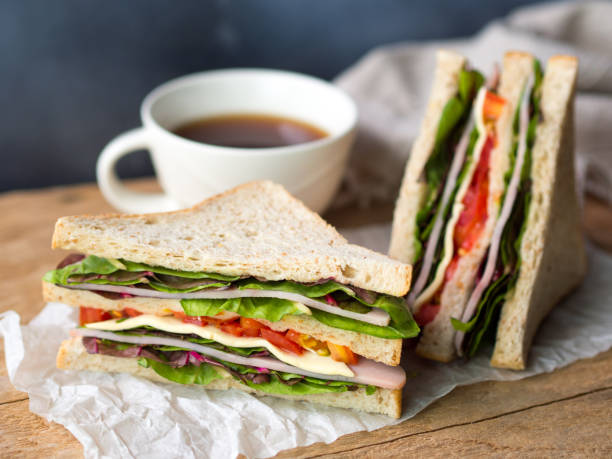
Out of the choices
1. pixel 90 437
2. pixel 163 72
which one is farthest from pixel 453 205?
pixel 163 72

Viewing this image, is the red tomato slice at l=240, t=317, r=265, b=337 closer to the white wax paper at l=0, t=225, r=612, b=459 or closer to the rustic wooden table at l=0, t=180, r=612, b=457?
the white wax paper at l=0, t=225, r=612, b=459

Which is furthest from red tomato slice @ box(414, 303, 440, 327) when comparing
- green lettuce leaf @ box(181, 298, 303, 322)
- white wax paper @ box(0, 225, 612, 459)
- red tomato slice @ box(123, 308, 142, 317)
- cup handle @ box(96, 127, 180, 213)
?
cup handle @ box(96, 127, 180, 213)

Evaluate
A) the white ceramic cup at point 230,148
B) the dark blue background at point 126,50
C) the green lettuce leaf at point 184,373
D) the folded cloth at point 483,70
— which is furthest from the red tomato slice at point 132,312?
the dark blue background at point 126,50

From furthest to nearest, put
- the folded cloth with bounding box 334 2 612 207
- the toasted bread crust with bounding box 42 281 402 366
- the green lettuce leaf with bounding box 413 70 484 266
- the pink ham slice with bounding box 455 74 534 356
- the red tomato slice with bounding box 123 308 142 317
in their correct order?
1. the folded cloth with bounding box 334 2 612 207
2. the green lettuce leaf with bounding box 413 70 484 266
3. the pink ham slice with bounding box 455 74 534 356
4. the red tomato slice with bounding box 123 308 142 317
5. the toasted bread crust with bounding box 42 281 402 366

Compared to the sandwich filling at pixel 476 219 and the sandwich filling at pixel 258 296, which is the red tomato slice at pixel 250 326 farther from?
the sandwich filling at pixel 476 219

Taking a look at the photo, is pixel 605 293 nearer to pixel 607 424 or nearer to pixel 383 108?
pixel 607 424

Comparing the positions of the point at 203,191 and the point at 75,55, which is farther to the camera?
the point at 75,55
